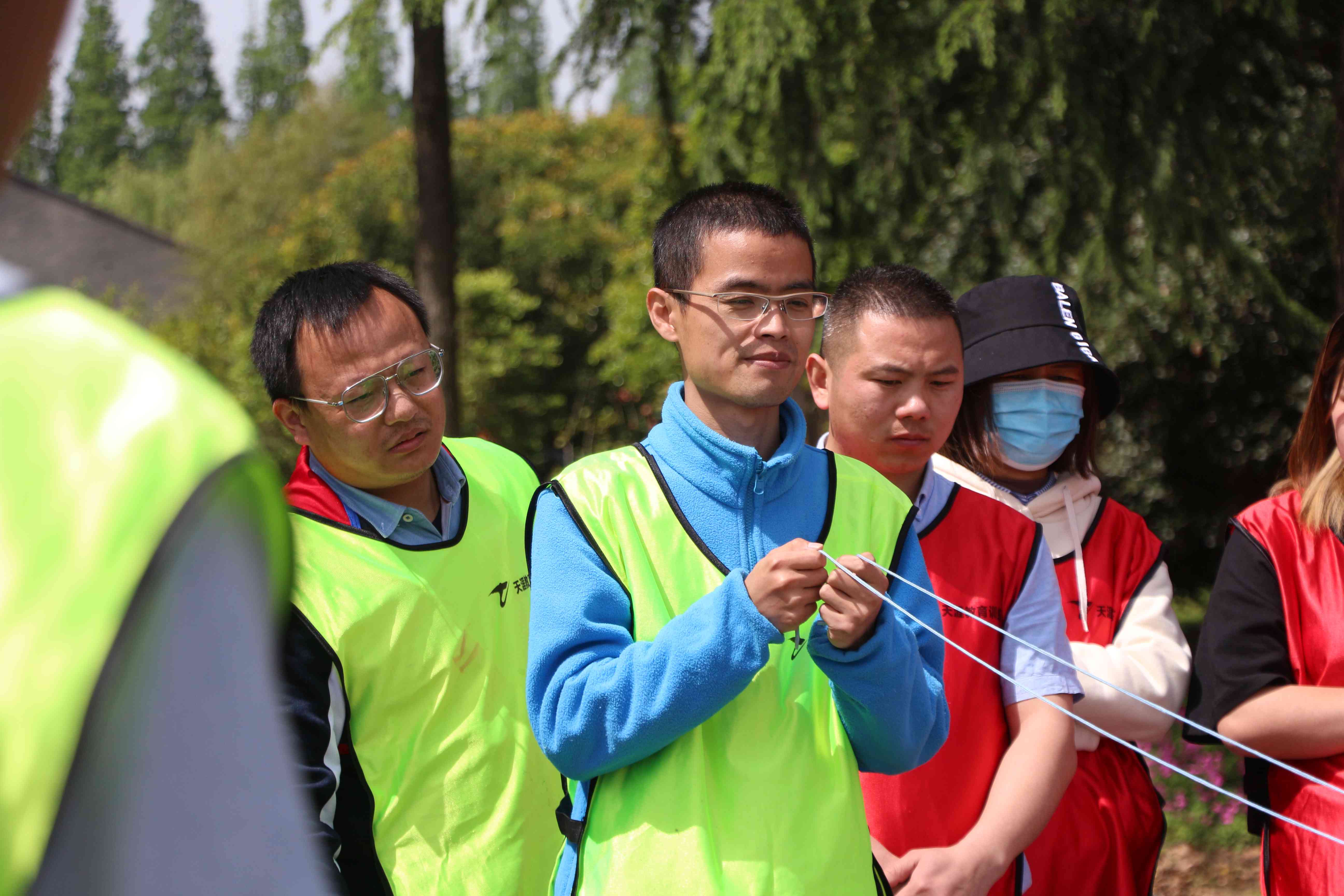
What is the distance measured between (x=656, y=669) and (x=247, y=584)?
48.2 inches

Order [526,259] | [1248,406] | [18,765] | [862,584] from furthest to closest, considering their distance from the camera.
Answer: [526,259], [1248,406], [862,584], [18,765]

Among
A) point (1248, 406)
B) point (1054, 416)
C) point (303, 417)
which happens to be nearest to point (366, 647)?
point (303, 417)

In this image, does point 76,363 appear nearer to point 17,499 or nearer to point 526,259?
point 17,499

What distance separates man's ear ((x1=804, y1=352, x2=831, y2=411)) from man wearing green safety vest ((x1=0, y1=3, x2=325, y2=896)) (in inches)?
91.9

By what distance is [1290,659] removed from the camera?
255 cm

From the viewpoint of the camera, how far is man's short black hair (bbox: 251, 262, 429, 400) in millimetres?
2678

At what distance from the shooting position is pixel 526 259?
24000 millimetres

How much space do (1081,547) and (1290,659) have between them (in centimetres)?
52

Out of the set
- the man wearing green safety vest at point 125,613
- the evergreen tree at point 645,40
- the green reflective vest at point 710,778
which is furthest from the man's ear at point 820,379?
the evergreen tree at point 645,40

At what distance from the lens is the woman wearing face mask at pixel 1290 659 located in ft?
8.05

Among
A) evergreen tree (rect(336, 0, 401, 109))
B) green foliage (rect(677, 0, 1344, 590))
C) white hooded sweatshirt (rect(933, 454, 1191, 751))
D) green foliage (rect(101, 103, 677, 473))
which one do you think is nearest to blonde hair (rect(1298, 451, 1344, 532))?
white hooded sweatshirt (rect(933, 454, 1191, 751))

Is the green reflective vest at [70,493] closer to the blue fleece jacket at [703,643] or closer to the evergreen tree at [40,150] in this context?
the evergreen tree at [40,150]

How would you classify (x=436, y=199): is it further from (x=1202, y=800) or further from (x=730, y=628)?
(x=730, y=628)

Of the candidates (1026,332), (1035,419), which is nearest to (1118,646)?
(1035,419)
